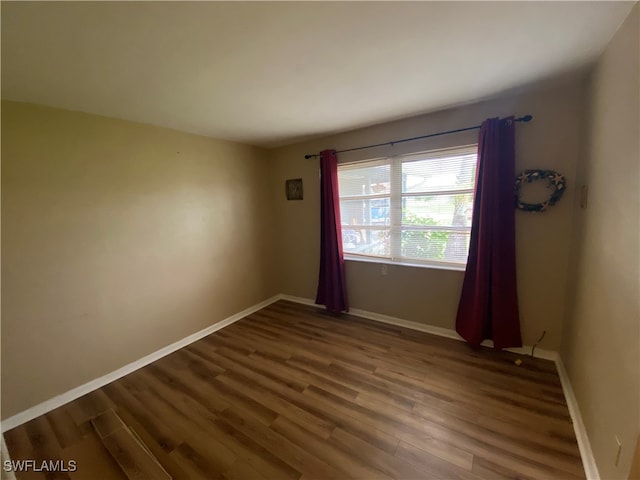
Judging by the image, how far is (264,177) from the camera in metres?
3.69

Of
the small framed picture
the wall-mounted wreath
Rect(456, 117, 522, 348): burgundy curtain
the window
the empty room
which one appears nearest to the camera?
the empty room

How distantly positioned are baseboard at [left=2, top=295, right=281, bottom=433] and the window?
204 centimetres

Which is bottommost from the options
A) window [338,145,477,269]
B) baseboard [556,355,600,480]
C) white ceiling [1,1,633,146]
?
baseboard [556,355,600,480]

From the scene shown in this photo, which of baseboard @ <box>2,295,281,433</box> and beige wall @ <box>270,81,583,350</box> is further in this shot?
beige wall @ <box>270,81,583,350</box>

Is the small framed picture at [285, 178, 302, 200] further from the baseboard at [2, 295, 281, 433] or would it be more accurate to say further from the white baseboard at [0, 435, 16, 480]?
the white baseboard at [0, 435, 16, 480]

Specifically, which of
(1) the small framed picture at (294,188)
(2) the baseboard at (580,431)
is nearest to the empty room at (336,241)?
(2) the baseboard at (580,431)

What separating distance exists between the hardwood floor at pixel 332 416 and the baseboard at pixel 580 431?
36 mm

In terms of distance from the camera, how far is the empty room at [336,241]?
1225mm

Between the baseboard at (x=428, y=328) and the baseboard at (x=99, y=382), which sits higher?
the baseboard at (x=428, y=328)

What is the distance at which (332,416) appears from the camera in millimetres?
1727

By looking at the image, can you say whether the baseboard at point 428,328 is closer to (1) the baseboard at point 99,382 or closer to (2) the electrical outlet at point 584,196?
(2) the electrical outlet at point 584,196

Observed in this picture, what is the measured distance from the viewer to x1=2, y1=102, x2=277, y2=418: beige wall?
70.2 inches

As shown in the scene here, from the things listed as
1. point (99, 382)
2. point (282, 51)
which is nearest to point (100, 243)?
point (99, 382)

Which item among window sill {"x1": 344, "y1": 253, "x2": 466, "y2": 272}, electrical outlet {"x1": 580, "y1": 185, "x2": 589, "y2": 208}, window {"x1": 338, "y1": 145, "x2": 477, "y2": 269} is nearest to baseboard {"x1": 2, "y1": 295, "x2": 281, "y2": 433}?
window sill {"x1": 344, "y1": 253, "x2": 466, "y2": 272}
